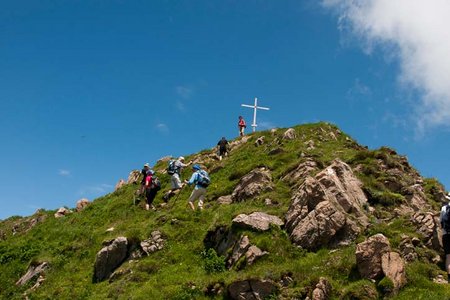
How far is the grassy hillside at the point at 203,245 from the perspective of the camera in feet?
56.5

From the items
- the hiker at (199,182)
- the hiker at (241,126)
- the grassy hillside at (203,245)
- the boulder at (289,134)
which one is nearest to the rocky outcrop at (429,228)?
the grassy hillside at (203,245)

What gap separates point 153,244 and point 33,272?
7.74 m

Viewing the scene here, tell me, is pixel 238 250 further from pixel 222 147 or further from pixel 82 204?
pixel 82 204

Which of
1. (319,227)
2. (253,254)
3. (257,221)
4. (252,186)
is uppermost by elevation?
(252,186)

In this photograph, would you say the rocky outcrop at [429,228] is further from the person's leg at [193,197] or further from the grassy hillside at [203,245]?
the person's leg at [193,197]

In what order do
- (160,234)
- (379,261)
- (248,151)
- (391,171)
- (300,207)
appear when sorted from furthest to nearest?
(248,151) → (391,171) → (160,234) → (300,207) → (379,261)

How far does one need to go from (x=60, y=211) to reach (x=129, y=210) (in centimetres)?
1010

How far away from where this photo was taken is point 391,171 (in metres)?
29.2

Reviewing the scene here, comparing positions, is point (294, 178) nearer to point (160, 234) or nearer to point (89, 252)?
point (160, 234)

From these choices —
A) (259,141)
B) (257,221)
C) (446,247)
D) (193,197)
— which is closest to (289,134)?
(259,141)

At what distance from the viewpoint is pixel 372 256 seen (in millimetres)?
16453

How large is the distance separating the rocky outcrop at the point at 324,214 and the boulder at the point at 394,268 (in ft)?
10.9

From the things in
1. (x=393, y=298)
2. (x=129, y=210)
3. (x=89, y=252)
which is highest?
(x=129, y=210)

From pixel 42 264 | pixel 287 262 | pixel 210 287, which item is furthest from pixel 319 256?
pixel 42 264
